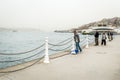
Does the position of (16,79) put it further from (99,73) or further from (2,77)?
(99,73)

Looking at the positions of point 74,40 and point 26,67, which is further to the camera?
point 74,40

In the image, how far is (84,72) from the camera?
8.47 m

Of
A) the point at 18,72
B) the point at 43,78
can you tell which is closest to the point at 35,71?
the point at 18,72

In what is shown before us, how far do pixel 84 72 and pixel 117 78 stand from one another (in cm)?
141

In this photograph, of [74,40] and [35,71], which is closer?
[35,71]

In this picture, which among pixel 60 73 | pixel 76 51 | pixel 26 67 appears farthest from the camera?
pixel 76 51

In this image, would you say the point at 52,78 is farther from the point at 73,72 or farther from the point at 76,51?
the point at 76,51

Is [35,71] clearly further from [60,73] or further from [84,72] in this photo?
[84,72]

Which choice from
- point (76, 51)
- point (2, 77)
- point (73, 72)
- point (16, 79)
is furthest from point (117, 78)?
point (76, 51)

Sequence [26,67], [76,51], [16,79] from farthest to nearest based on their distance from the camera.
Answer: [76,51] → [26,67] → [16,79]

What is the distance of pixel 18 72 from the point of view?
8344mm

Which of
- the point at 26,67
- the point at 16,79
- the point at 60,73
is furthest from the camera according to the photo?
the point at 26,67

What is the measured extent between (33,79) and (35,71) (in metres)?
1.38

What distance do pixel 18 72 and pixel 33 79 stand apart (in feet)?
4.52
